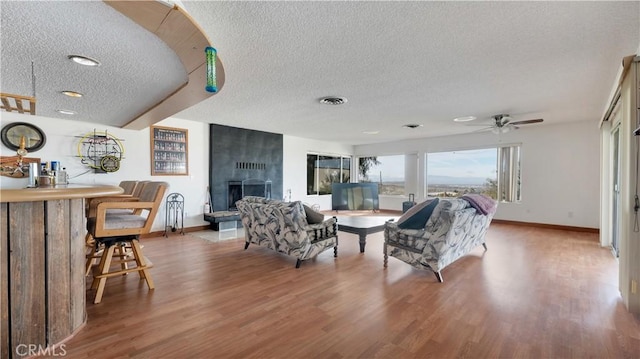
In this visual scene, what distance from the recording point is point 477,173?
282 inches

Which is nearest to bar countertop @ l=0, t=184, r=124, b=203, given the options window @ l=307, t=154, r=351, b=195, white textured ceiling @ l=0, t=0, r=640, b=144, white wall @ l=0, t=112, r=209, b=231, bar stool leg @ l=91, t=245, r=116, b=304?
bar stool leg @ l=91, t=245, r=116, b=304

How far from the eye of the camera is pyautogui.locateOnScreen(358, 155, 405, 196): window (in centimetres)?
878

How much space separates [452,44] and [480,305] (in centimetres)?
230

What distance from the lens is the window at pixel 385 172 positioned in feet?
28.8

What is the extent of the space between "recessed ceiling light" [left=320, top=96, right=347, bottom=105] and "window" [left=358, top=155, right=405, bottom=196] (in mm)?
5094

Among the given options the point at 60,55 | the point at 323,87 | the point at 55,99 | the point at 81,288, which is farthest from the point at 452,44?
the point at 55,99

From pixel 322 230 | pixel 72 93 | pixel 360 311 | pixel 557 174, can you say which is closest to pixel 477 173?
pixel 557 174

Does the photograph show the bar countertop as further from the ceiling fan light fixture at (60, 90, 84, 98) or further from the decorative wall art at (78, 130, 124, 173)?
the decorative wall art at (78, 130, 124, 173)

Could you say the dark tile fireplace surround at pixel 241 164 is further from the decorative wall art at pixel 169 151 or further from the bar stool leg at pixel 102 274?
the bar stool leg at pixel 102 274

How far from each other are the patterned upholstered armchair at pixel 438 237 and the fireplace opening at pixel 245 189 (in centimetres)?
415

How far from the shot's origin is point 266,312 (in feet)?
7.51

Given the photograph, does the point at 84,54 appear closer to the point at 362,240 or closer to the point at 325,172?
the point at 362,240

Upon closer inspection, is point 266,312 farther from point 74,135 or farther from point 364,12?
A: point 74,135

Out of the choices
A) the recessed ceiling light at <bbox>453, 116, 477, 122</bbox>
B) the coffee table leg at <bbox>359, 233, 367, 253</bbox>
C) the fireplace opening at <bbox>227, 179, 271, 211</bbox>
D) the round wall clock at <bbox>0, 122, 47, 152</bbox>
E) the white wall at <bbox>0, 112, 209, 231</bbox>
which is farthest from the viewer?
the fireplace opening at <bbox>227, 179, 271, 211</bbox>
